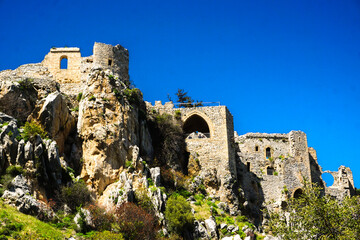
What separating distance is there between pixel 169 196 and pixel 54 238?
13.3 m

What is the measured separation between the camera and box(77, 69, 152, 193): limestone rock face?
3928 cm

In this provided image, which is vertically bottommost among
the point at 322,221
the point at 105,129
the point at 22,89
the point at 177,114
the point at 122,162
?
the point at 322,221

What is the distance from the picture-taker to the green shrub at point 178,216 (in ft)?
125

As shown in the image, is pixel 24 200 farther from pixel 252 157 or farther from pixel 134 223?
pixel 252 157

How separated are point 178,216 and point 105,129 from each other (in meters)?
8.81

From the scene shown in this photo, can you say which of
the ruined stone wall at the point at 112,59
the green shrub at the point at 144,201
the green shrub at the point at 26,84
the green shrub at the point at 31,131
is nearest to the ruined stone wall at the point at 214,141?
the ruined stone wall at the point at 112,59

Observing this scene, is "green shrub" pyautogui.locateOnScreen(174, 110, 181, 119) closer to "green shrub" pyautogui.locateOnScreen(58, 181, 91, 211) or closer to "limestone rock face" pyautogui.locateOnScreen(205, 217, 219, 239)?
"limestone rock face" pyautogui.locateOnScreen(205, 217, 219, 239)

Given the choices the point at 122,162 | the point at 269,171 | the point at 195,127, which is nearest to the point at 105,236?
the point at 122,162

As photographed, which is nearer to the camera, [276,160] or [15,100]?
[15,100]

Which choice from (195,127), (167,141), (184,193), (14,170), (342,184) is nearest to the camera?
(14,170)

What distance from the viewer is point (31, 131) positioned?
116 feet

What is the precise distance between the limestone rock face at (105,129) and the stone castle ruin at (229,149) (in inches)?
85.6

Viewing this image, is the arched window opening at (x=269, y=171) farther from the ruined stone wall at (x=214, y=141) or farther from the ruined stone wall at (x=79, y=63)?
the ruined stone wall at (x=79, y=63)

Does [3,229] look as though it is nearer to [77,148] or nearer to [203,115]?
[77,148]
